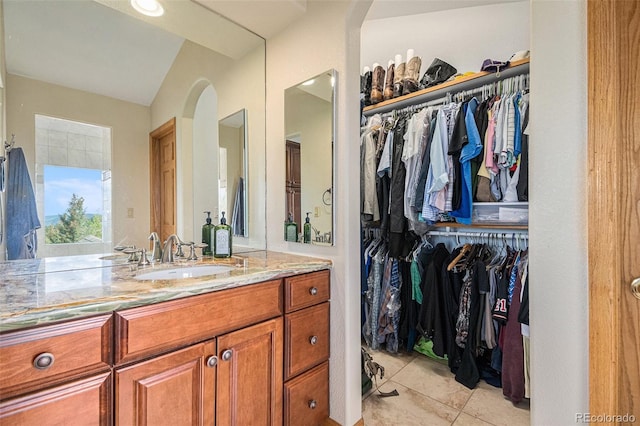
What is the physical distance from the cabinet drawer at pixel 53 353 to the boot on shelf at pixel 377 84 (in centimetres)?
224

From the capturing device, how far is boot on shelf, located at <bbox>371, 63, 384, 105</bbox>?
235 cm

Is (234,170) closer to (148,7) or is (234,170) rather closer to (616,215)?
(148,7)

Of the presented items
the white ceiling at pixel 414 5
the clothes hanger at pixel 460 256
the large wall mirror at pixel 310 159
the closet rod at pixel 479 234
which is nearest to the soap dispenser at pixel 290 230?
the large wall mirror at pixel 310 159

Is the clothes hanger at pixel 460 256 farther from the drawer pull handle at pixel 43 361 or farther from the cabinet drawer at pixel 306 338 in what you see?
the drawer pull handle at pixel 43 361

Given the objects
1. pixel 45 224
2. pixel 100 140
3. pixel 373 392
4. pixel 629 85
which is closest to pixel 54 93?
pixel 100 140

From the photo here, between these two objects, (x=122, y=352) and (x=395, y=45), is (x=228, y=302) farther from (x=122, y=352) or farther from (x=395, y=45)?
(x=395, y=45)

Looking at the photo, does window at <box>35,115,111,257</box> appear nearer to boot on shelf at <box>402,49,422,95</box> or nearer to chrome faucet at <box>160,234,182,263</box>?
chrome faucet at <box>160,234,182,263</box>

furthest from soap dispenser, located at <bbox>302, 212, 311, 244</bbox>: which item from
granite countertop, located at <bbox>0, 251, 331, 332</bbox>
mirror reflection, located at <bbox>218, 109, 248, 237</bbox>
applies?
mirror reflection, located at <bbox>218, 109, 248, 237</bbox>

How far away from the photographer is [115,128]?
1.39 m

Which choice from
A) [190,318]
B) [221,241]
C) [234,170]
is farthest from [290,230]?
[190,318]

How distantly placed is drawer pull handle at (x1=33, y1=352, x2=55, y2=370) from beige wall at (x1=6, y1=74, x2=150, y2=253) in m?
0.77

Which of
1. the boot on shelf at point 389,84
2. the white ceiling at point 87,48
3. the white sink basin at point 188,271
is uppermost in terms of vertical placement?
the boot on shelf at point 389,84

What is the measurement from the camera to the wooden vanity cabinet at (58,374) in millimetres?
671

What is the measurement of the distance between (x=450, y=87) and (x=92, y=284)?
2.29 meters
